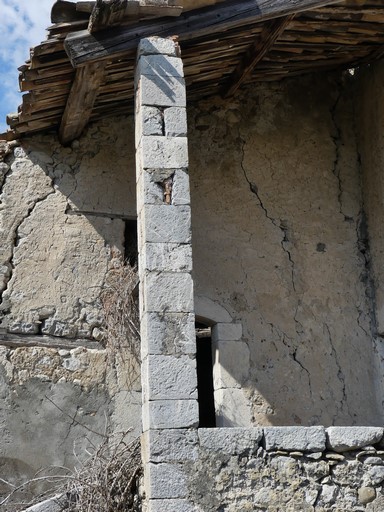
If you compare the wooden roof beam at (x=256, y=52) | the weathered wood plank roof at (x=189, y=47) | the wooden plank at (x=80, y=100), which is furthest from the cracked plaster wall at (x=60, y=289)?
Result: the wooden roof beam at (x=256, y=52)

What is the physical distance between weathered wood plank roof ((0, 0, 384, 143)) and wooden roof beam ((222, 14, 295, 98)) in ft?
0.04

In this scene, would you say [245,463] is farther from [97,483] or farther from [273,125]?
[273,125]

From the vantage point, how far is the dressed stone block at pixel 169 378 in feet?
19.9

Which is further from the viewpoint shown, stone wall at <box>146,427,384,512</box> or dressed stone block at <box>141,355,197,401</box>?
dressed stone block at <box>141,355,197,401</box>

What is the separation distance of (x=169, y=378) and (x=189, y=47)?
280 cm

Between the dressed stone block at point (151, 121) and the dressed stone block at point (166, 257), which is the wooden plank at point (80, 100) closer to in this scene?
the dressed stone block at point (151, 121)

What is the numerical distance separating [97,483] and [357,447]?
6.29 feet

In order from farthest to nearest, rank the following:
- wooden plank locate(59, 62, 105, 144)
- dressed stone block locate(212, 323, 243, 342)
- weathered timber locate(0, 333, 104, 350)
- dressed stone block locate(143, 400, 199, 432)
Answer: dressed stone block locate(212, 323, 243, 342) < weathered timber locate(0, 333, 104, 350) < wooden plank locate(59, 62, 105, 144) < dressed stone block locate(143, 400, 199, 432)

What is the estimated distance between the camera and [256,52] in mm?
7809

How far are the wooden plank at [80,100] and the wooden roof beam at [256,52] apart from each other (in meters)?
1.40

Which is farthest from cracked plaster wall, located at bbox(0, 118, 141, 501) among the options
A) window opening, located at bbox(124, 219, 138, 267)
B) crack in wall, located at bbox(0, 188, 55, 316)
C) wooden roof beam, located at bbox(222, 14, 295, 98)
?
wooden roof beam, located at bbox(222, 14, 295, 98)

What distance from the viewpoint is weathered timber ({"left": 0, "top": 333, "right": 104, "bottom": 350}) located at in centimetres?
766

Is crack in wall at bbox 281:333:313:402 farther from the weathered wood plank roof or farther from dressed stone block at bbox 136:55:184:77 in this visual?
dressed stone block at bbox 136:55:184:77

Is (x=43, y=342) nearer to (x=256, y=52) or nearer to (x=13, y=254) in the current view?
(x=13, y=254)
